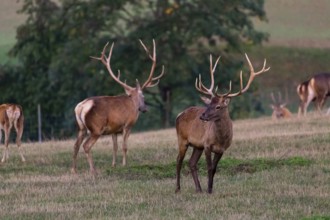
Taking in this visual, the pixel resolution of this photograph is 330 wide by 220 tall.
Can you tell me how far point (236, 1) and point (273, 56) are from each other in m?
14.5

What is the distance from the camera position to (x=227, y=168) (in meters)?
17.5

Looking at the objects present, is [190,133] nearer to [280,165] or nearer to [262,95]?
[280,165]

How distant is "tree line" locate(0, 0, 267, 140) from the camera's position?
41.1 metres

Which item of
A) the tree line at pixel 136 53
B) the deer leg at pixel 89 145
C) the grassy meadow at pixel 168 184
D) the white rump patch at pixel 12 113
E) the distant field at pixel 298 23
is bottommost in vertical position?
the grassy meadow at pixel 168 184

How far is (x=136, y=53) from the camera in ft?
138

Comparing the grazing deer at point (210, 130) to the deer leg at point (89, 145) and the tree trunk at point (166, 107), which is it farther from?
the tree trunk at point (166, 107)

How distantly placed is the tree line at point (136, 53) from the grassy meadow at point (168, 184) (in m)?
18.0

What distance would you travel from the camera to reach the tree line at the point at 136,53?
41062mm

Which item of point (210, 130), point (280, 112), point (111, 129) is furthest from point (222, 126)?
point (280, 112)

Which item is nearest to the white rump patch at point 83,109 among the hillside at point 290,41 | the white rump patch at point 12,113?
the white rump patch at point 12,113

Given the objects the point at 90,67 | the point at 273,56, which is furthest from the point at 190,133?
the point at 273,56

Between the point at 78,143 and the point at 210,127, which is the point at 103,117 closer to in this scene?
the point at 78,143

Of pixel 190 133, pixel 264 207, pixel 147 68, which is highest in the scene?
pixel 147 68

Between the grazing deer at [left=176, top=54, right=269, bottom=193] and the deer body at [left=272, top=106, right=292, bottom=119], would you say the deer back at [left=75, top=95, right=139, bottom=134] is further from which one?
the deer body at [left=272, top=106, right=292, bottom=119]
